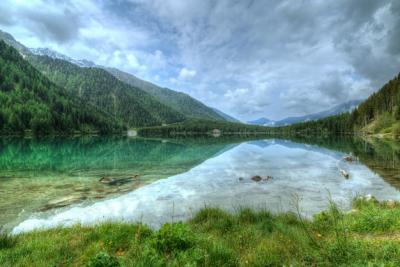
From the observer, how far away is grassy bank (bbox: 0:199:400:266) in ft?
23.3

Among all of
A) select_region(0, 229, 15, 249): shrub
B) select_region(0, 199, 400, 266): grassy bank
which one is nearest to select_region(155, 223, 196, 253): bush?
select_region(0, 199, 400, 266): grassy bank

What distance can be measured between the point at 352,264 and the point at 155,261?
5.11 meters

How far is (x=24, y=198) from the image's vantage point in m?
21.7

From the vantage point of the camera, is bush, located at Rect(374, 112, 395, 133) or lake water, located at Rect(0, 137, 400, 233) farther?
bush, located at Rect(374, 112, 395, 133)

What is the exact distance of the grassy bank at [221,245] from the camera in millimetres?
7098

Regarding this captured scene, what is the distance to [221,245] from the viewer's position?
27.8ft

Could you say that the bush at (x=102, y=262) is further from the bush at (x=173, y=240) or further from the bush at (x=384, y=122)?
the bush at (x=384, y=122)

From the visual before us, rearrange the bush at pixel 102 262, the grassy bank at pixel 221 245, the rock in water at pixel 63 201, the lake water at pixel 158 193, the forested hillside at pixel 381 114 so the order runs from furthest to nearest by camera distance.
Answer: the forested hillside at pixel 381 114, the rock in water at pixel 63 201, the lake water at pixel 158 193, the grassy bank at pixel 221 245, the bush at pixel 102 262

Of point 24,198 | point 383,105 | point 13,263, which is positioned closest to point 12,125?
point 24,198

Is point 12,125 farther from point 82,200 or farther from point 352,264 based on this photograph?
point 352,264

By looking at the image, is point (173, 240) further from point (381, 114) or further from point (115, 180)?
point (381, 114)

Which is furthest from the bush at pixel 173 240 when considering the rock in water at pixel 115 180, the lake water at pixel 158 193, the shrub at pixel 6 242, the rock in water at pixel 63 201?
the rock in water at pixel 115 180

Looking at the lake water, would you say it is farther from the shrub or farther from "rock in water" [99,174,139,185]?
the shrub

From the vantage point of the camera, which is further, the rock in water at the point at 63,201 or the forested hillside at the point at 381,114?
the forested hillside at the point at 381,114
